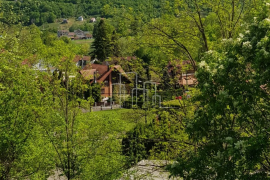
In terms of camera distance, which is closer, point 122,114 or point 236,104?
point 236,104

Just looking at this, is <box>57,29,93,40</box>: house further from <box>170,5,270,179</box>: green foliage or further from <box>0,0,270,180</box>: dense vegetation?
<box>170,5,270,179</box>: green foliage

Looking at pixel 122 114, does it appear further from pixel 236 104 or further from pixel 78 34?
pixel 78 34

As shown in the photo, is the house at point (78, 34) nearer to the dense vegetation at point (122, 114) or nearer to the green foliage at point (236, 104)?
the dense vegetation at point (122, 114)

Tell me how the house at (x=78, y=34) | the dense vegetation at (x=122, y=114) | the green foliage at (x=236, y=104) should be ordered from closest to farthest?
the green foliage at (x=236, y=104)
the dense vegetation at (x=122, y=114)
the house at (x=78, y=34)

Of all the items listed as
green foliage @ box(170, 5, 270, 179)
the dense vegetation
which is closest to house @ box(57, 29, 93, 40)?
the dense vegetation

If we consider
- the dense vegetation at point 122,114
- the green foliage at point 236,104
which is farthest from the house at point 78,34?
the green foliage at point 236,104

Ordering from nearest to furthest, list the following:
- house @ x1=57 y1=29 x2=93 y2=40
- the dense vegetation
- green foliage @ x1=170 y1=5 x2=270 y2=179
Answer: green foliage @ x1=170 y1=5 x2=270 y2=179 < the dense vegetation < house @ x1=57 y1=29 x2=93 y2=40

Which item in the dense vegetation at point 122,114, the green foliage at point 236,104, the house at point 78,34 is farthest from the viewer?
the house at point 78,34

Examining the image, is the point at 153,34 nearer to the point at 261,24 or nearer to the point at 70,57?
the point at 70,57

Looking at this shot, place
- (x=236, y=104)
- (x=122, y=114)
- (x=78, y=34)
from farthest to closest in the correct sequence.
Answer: (x=78, y=34) → (x=122, y=114) → (x=236, y=104)

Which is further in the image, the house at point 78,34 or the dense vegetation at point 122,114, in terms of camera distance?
the house at point 78,34

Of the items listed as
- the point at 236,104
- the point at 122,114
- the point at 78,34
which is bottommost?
the point at 122,114

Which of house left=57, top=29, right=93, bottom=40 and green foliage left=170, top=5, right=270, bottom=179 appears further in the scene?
house left=57, top=29, right=93, bottom=40

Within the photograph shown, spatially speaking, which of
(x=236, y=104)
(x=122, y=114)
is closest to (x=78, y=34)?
(x=122, y=114)
